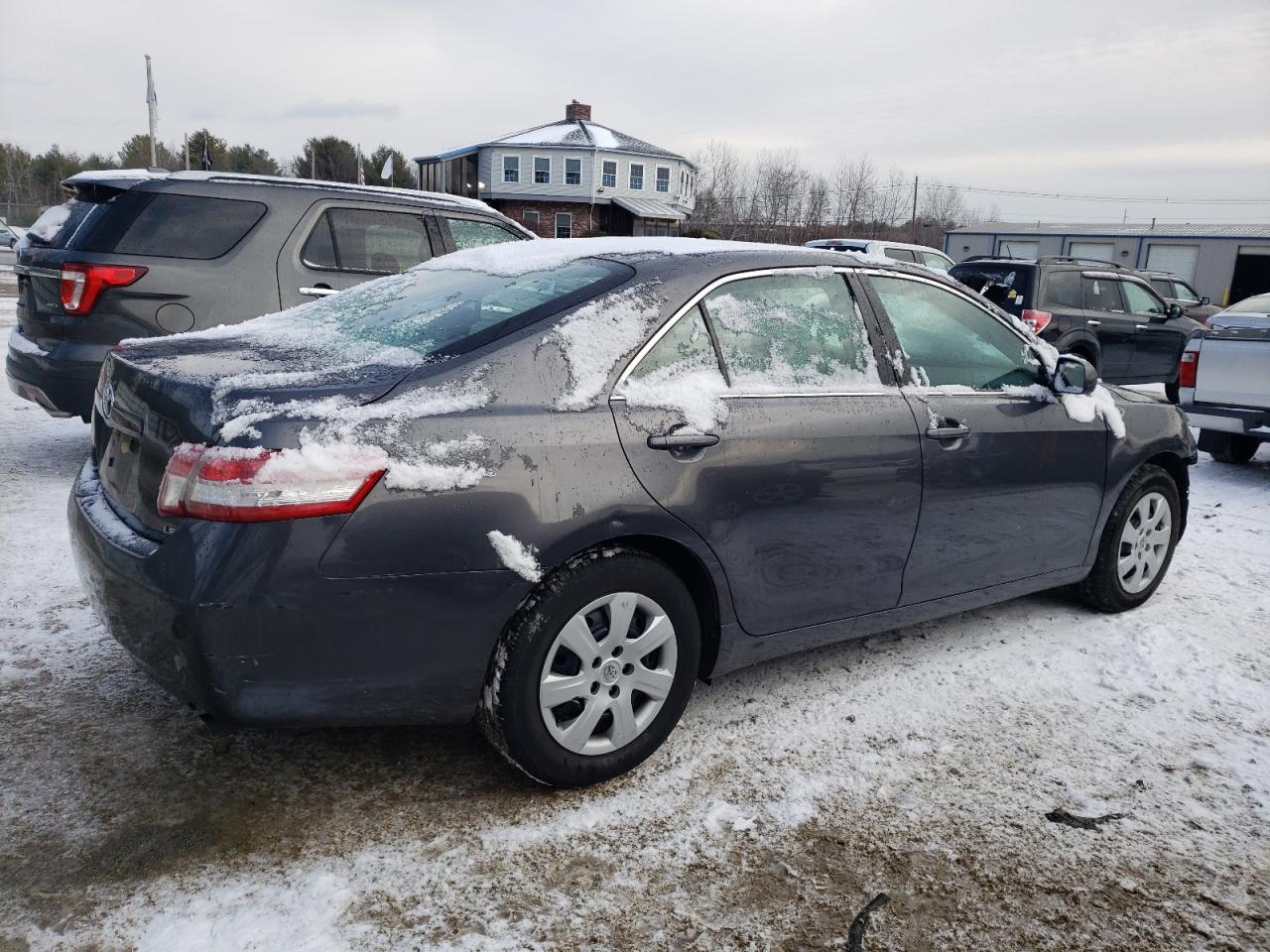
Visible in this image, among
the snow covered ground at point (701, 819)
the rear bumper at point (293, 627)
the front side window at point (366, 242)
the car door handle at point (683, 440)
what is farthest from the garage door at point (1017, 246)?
the rear bumper at point (293, 627)

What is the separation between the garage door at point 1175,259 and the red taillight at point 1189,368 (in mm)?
41419

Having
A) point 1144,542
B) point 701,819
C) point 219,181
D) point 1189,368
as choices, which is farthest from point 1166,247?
point 701,819

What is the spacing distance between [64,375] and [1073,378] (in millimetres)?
5253

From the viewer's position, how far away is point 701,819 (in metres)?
2.80

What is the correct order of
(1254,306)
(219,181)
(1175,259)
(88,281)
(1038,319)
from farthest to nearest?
(1175,259)
(1038,319)
(1254,306)
(219,181)
(88,281)

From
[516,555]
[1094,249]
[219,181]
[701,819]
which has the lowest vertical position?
[701,819]

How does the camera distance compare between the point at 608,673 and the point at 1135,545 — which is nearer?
the point at 608,673

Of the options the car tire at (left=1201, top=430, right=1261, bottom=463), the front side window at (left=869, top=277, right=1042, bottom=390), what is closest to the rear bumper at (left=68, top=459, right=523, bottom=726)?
the front side window at (left=869, top=277, right=1042, bottom=390)

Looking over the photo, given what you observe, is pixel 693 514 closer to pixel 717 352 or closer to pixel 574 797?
pixel 717 352

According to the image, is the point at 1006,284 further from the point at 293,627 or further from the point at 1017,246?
the point at 1017,246

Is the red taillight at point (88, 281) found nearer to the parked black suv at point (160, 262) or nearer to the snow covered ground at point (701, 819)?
the parked black suv at point (160, 262)

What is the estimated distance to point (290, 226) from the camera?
603 centimetres

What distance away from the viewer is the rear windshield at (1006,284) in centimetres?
1128

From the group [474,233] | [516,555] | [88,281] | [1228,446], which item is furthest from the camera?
[1228,446]
